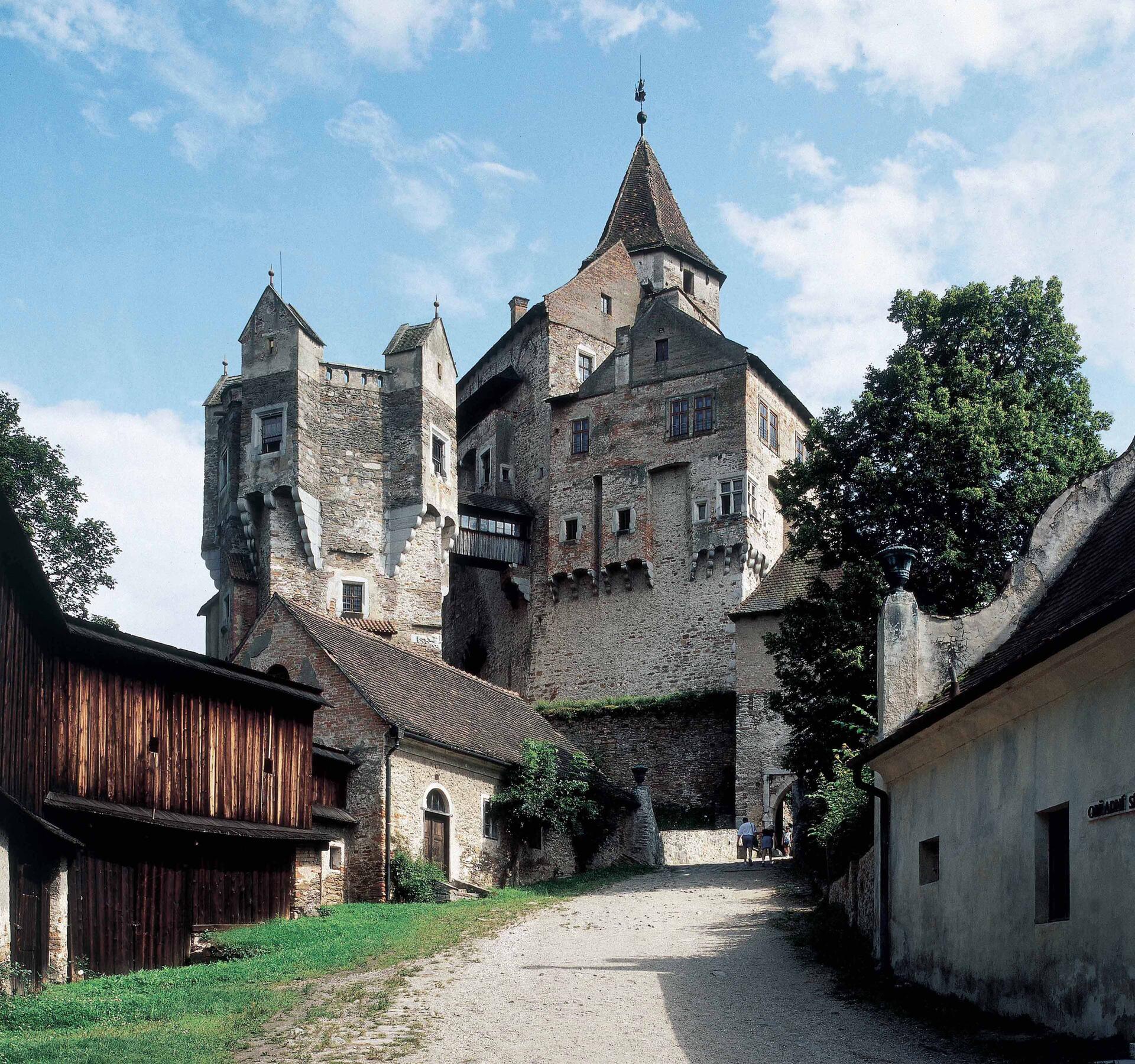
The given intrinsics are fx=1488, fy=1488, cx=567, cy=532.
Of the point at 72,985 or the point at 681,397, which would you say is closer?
the point at 72,985

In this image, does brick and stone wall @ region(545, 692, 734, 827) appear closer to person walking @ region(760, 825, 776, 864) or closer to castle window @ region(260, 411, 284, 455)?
person walking @ region(760, 825, 776, 864)

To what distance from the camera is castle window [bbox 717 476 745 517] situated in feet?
174

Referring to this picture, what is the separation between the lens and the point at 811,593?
32844 millimetres

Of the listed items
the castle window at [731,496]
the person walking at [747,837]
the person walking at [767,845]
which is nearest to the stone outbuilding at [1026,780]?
the person walking at [747,837]

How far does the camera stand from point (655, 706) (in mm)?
49531

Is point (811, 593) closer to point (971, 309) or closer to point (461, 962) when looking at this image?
point (971, 309)

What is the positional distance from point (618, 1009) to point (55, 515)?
114 feet

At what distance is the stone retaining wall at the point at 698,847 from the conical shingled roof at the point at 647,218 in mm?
30612

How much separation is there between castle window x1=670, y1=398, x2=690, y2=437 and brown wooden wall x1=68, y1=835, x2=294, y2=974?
108ft

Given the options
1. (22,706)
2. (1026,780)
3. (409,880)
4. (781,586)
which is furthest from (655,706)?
(1026,780)

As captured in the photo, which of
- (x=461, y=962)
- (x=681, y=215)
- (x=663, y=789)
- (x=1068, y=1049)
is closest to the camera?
(x=1068, y=1049)

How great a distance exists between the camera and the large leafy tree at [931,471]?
30.6 meters

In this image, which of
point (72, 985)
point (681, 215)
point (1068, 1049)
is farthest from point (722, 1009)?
point (681, 215)

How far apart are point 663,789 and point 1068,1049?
124 feet
